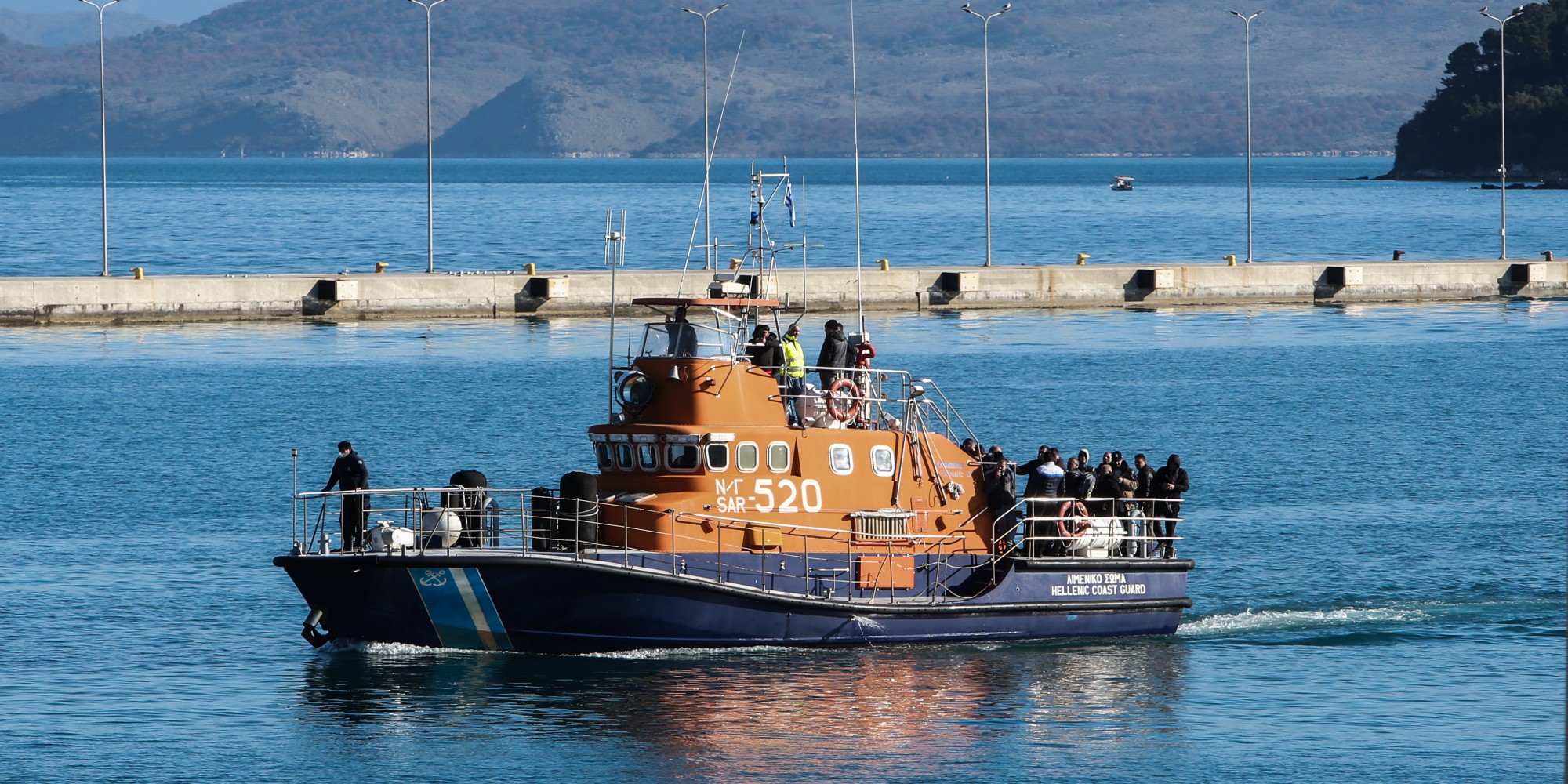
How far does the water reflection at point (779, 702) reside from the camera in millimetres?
22156

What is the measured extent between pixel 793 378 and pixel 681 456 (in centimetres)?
188

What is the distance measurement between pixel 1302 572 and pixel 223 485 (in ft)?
67.6

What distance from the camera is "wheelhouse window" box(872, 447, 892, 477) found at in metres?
25.9

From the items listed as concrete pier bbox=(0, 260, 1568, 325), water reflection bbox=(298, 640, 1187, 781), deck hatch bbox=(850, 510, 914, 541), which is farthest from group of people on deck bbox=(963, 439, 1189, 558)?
concrete pier bbox=(0, 260, 1568, 325)

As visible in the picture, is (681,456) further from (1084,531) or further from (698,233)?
(698,233)

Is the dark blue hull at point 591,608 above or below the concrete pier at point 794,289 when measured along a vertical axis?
below

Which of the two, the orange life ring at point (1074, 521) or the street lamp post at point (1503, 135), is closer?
the orange life ring at point (1074, 521)

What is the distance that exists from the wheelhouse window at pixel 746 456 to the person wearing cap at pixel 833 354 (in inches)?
53.0

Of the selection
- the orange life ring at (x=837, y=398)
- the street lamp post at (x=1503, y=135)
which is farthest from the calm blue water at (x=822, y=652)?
the street lamp post at (x=1503, y=135)

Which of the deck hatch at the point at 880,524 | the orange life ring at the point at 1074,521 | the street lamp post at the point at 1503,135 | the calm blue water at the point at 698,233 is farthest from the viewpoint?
the calm blue water at the point at 698,233

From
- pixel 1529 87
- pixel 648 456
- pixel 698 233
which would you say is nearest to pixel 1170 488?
pixel 648 456

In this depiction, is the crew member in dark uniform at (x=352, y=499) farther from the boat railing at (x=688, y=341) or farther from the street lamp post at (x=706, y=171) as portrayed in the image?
the street lamp post at (x=706, y=171)

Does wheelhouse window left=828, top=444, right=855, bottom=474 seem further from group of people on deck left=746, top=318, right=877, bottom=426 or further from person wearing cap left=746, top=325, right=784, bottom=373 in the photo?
person wearing cap left=746, top=325, right=784, bottom=373

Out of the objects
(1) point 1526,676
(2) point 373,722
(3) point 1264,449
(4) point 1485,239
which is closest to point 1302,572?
(1) point 1526,676
